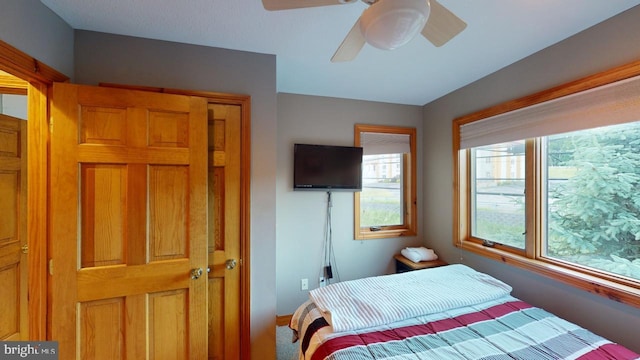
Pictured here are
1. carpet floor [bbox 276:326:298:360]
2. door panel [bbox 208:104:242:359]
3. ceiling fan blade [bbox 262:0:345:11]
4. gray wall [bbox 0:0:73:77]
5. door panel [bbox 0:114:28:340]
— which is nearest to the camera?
ceiling fan blade [bbox 262:0:345:11]

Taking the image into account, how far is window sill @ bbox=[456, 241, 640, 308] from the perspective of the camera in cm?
141

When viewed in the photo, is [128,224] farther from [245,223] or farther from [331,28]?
[331,28]

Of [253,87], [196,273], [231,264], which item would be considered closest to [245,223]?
[231,264]

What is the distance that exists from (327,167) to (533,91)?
1.83m

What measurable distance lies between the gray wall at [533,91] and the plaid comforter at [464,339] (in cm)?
35

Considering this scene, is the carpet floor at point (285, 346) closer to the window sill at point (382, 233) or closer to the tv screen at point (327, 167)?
the window sill at point (382, 233)

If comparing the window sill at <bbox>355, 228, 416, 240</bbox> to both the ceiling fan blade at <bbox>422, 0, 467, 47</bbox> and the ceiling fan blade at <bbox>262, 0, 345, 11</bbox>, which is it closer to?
the ceiling fan blade at <bbox>422, 0, 467, 47</bbox>

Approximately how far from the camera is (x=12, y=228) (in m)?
2.00

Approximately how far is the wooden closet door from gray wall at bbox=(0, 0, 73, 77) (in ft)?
0.62

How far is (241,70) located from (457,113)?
2169 millimetres

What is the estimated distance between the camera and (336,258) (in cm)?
283

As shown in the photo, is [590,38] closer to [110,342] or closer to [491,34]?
[491,34]

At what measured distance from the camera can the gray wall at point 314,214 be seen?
8.76 feet

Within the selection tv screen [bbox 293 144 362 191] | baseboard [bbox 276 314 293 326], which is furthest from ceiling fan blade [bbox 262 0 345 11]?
baseboard [bbox 276 314 293 326]
